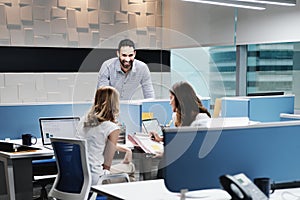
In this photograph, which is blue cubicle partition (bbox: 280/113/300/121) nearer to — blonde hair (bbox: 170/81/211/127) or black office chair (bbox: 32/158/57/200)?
blonde hair (bbox: 170/81/211/127)

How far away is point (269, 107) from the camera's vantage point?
551 cm

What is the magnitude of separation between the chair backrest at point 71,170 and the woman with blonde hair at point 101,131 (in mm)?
152

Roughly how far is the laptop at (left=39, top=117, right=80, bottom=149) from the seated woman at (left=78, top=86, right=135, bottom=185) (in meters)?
0.89

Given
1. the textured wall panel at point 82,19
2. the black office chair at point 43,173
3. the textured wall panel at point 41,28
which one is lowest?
the black office chair at point 43,173

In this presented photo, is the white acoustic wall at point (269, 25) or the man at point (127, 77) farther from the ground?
the white acoustic wall at point (269, 25)

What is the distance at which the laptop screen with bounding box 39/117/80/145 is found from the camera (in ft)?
15.7

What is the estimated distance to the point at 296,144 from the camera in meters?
2.72

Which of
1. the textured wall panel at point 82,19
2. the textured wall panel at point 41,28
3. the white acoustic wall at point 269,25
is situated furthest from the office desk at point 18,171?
the textured wall panel at point 82,19

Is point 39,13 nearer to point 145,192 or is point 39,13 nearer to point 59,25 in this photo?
point 59,25

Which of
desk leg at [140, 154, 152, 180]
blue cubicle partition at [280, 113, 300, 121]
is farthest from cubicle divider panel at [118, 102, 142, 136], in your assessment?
blue cubicle partition at [280, 113, 300, 121]

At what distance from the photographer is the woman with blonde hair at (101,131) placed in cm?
390

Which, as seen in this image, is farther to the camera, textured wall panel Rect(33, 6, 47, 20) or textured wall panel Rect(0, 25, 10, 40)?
textured wall panel Rect(33, 6, 47, 20)

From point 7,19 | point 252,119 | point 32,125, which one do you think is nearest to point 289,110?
point 252,119

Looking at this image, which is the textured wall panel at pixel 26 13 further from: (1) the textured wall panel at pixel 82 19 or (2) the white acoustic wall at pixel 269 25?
(2) the white acoustic wall at pixel 269 25
